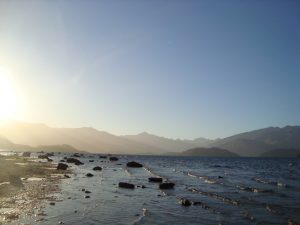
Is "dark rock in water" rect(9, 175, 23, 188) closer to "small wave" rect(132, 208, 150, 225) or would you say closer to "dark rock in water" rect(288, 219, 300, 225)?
"small wave" rect(132, 208, 150, 225)

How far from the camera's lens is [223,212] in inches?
1292

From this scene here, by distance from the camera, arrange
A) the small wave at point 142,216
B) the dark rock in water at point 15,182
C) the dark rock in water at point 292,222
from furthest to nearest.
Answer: the dark rock in water at point 15,182, the dark rock in water at point 292,222, the small wave at point 142,216

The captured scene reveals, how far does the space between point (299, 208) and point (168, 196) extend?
14.9 meters

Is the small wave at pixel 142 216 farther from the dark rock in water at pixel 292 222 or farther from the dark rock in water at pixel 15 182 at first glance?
the dark rock in water at pixel 15 182

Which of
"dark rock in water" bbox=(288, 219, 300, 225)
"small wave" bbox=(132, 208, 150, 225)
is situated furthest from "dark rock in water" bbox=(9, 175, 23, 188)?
"dark rock in water" bbox=(288, 219, 300, 225)

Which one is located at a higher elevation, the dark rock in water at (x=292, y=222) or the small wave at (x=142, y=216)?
the small wave at (x=142, y=216)

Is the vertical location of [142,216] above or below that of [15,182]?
below

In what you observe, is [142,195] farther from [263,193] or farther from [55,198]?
[263,193]

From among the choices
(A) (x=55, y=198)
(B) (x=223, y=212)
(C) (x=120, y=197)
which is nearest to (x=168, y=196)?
(C) (x=120, y=197)

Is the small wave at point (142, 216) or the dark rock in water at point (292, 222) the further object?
the dark rock in water at point (292, 222)

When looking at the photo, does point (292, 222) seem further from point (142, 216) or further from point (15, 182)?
point (15, 182)

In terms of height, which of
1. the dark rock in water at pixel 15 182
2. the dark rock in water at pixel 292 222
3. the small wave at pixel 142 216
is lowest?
the dark rock in water at pixel 292 222

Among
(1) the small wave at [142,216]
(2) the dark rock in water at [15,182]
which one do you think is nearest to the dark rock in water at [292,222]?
(1) the small wave at [142,216]

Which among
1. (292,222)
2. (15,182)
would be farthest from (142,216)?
(15,182)
